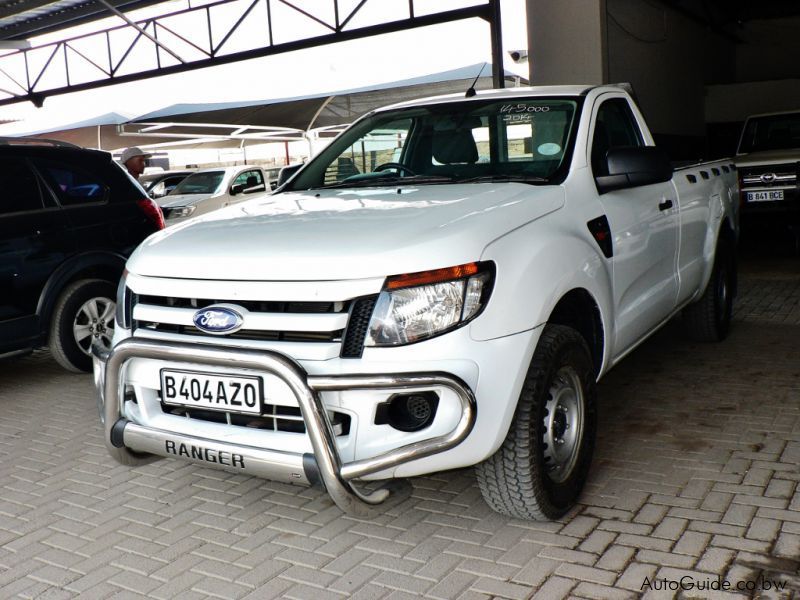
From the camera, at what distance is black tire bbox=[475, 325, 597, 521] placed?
2.96 meters

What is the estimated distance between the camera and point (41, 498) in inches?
153

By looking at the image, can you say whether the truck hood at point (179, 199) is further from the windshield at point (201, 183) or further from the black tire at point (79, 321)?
the black tire at point (79, 321)

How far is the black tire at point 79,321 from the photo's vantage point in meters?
6.00

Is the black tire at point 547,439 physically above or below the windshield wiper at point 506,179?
below

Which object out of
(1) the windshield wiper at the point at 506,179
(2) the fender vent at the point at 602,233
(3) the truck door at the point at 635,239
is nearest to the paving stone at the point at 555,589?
(3) the truck door at the point at 635,239

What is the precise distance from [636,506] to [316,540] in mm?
1295

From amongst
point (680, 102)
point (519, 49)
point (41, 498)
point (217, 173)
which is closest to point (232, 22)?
point (217, 173)

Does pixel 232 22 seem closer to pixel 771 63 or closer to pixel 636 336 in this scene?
pixel 636 336

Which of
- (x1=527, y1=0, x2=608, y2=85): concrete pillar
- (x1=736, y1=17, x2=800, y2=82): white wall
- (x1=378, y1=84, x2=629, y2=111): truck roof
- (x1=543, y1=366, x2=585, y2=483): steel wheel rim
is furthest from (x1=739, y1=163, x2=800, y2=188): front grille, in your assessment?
(x1=736, y1=17, x2=800, y2=82): white wall

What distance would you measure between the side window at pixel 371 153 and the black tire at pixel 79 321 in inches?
103

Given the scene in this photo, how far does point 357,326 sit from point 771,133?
414 inches

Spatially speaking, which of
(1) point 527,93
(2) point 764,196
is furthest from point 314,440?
(2) point 764,196

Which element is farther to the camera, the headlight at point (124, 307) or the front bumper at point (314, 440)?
the headlight at point (124, 307)

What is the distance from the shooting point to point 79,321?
618 centimetres
